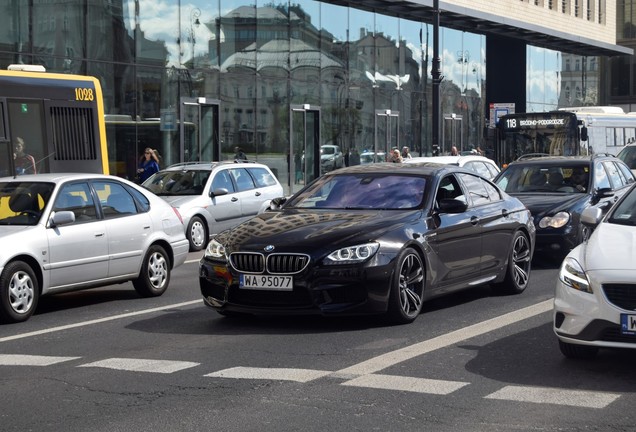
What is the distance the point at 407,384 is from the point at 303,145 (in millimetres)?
31212

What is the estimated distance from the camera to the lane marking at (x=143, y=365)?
8.17m

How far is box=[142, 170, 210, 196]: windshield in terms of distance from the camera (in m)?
21.1

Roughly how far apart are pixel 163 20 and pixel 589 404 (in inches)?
1040

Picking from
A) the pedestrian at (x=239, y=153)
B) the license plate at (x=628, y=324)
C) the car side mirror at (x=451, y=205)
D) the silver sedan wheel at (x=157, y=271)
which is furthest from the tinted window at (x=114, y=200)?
the pedestrian at (x=239, y=153)

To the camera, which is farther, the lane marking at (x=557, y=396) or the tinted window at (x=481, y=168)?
the tinted window at (x=481, y=168)

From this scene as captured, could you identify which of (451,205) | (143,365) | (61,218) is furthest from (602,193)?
(143,365)

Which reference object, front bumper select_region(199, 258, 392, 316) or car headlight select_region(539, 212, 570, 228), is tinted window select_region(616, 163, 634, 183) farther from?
front bumper select_region(199, 258, 392, 316)

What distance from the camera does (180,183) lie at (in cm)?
2136

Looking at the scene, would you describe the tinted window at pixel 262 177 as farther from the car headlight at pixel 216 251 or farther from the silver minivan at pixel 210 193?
the car headlight at pixel 216 251

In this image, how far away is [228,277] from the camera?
1002cm

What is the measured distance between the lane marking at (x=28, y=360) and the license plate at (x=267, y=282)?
1709mm

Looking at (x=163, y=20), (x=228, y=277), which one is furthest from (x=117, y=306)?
(x=163, y=20)

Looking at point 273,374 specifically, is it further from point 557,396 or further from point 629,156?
point 629,156

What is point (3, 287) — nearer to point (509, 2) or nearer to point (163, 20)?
point (163, 20)
